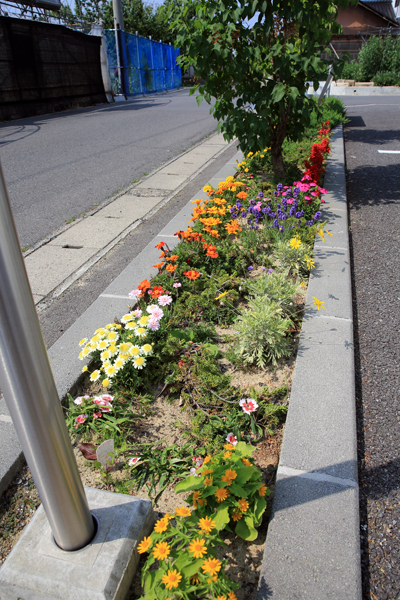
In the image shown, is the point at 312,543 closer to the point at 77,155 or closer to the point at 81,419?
the point at 81,419

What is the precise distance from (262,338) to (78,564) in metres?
1.50

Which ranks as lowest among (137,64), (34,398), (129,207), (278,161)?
(129,207)

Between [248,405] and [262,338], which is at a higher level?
[262,338]

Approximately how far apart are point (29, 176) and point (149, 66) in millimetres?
23200

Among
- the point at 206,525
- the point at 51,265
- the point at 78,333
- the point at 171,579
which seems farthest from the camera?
the point at 51,265

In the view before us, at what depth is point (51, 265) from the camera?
3.95 meters

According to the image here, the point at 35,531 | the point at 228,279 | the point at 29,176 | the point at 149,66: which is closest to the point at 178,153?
the point at 29,176

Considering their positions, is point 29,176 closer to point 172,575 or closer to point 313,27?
point 313,27

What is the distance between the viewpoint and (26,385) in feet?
3.44

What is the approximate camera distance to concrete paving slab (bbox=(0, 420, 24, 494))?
1843 mm

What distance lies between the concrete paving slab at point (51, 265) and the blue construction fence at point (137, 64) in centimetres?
2082

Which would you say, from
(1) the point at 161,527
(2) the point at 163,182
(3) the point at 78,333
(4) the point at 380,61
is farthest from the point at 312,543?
(4) the point at 380,61

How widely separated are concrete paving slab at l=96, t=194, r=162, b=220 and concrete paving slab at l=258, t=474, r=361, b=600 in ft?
12.7

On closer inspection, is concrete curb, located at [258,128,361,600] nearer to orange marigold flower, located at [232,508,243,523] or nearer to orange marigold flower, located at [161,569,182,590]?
orange marigold flower, located at [232,508,243,523]
